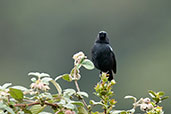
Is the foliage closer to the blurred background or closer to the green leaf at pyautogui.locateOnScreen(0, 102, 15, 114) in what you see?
the green leaf at pyautogui.locateOnScreen(0, 102, 15, 114)

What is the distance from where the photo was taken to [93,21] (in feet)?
129

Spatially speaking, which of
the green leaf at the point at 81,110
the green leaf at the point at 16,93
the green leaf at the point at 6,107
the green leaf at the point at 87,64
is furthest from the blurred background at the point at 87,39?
the green leaf at the point at 6,107

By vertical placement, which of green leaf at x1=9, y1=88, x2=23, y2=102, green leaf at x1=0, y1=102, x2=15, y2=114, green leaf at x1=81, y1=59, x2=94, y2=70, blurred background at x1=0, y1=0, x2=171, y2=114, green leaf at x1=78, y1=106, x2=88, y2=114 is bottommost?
green leaf at x1=0, y1=102, x2=15, y2=114

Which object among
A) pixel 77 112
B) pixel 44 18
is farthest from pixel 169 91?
pixel 77 112

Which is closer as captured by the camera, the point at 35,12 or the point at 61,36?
the point at 61,36

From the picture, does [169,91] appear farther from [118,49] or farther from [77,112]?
[77,112]

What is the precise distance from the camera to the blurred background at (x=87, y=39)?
29.4m

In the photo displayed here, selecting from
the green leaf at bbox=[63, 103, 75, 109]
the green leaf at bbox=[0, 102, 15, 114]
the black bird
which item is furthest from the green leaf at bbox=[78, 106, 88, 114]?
the black bird

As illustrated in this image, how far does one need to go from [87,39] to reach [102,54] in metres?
27.5

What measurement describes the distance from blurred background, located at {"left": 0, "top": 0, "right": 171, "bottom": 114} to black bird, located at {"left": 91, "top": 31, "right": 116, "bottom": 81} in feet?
56.7

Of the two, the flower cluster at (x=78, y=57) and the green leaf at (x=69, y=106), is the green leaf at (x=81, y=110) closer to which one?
the green leaf at (x=69, y=106)

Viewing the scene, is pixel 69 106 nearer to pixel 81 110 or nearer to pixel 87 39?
pixel 81 110

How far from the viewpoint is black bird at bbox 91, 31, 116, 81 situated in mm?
7434

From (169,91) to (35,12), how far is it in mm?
18897
